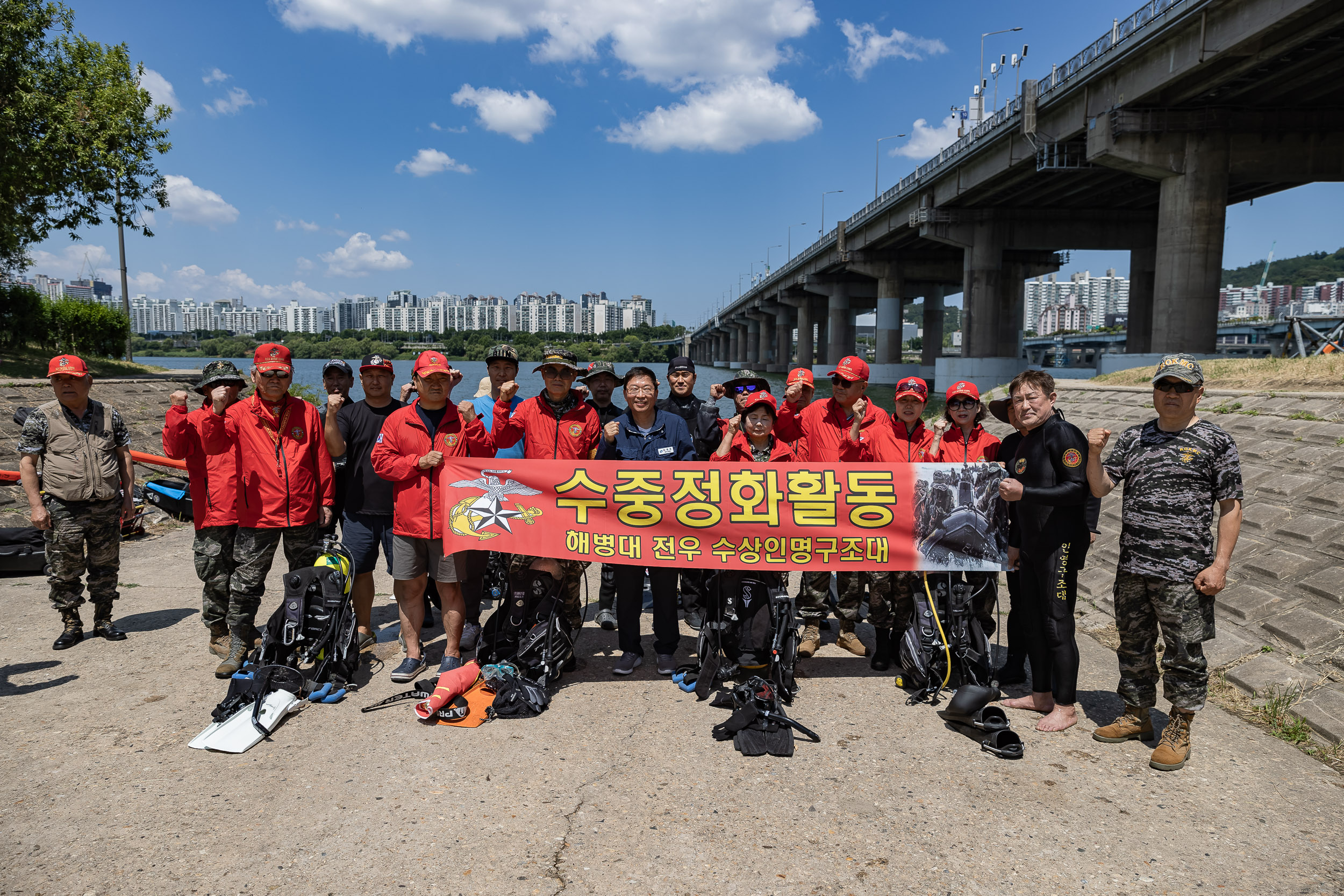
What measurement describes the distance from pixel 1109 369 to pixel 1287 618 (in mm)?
27781

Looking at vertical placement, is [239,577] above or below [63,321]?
below

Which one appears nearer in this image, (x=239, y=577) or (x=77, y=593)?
(x=239, y=577)

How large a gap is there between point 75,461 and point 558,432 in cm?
400

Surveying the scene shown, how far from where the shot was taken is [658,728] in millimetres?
4621

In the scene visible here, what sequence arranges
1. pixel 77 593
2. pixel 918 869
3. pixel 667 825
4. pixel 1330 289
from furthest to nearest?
pixel 1330 289
pixel 77 593
pixel 667 825
pixel 918 869

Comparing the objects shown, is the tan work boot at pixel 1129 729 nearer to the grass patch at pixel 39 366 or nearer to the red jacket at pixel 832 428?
the red jacket at pixel 832 428

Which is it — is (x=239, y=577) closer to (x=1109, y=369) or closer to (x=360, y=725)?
(x=360, y=725)

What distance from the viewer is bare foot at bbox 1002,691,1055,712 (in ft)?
16.0

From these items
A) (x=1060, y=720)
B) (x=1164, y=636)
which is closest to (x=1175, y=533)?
(x=1164, y=636)

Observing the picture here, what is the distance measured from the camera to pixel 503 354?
6.81 metres

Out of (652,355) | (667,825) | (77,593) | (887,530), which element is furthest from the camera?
(652,355)

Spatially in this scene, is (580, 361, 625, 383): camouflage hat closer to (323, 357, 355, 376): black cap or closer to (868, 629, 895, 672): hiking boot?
(323, 357, 355, 376): black cap

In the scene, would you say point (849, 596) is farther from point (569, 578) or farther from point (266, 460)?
point (266, 460)

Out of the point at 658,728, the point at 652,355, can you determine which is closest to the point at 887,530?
the point at 658,728
